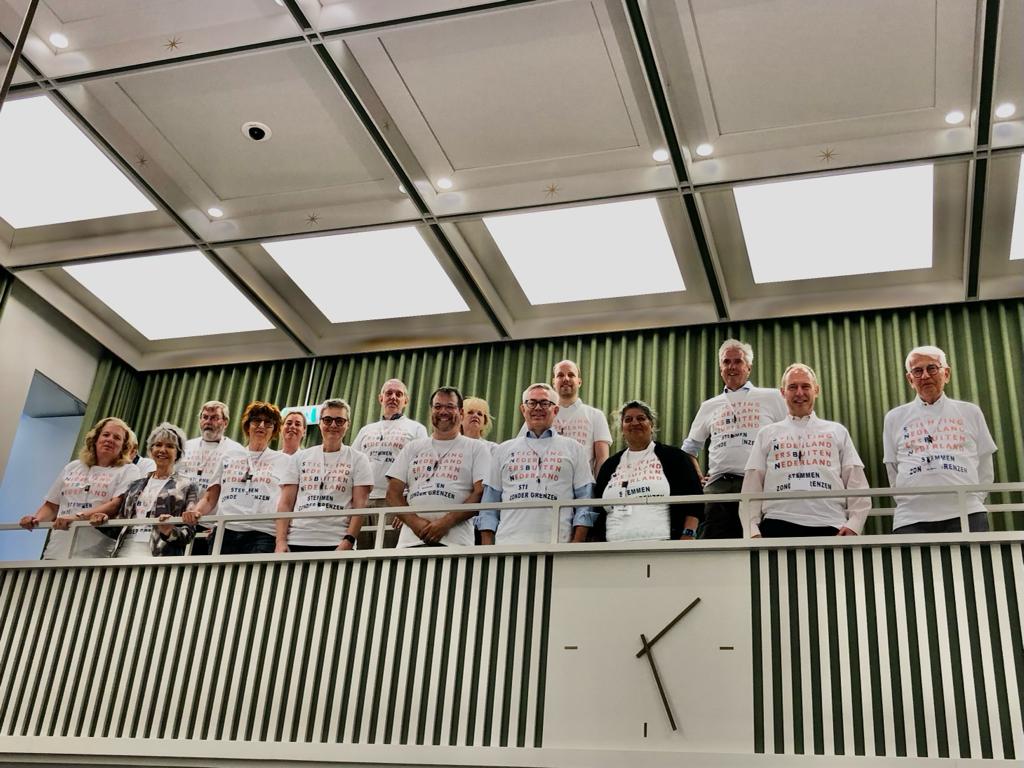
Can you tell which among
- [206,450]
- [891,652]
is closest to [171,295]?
[206,450]

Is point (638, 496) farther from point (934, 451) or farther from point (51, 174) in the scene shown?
point (51, 174)

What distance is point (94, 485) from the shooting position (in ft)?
22.4

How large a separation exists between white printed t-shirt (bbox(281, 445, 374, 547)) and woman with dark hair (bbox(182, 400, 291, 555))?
6.8 inches

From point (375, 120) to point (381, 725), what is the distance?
3599 millimetres

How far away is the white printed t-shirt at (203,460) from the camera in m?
6.90

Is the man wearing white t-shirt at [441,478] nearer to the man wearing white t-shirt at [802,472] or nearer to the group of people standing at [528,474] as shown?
the group of people standing at [528,474]

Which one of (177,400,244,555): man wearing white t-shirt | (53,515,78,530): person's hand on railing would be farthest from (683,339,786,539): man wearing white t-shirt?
(53,515,78,530): person's hand on railing

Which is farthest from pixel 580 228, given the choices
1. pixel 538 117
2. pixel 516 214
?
pixel 538 117

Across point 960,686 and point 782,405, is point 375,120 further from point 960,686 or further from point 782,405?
point 960,686

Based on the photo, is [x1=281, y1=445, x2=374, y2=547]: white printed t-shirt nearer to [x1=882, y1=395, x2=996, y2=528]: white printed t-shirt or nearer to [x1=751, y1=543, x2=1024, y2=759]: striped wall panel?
[x1=751, y1=543, x2=1024, y2=759]: striped wall panel

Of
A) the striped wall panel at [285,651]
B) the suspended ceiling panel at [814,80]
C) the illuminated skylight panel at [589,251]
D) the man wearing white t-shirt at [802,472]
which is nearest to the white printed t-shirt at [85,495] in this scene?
the striped wall panel at [285,651]

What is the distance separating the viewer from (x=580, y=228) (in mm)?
7836

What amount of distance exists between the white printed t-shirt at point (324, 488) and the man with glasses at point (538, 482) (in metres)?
0.79

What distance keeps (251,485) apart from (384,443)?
95cm
